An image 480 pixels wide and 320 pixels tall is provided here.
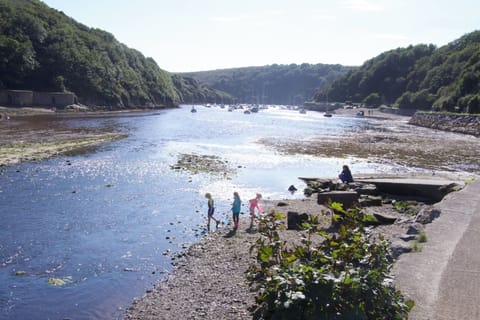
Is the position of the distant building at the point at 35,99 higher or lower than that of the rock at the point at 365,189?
higher

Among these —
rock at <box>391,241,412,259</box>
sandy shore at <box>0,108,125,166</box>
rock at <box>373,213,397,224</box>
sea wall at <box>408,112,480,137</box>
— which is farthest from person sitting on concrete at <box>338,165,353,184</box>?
sea wall at <box>408,112,480,137</box>

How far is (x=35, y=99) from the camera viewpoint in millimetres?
115688

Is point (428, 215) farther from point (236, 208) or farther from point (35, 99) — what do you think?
point (35, 99)

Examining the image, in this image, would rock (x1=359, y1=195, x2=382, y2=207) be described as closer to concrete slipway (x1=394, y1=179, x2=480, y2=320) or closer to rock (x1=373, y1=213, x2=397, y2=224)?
rock (x1=373, y1=213, x2=397, y2=224)

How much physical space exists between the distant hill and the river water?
86.9 meters

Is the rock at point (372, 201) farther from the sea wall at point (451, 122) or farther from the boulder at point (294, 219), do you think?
the sea wall at point (451, 122)

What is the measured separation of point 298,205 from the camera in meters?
25.5

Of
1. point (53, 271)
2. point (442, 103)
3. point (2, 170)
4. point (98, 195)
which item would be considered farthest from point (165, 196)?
point (442, 103)

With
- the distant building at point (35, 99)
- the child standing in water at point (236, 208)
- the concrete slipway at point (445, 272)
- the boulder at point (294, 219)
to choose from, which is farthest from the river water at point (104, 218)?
the distant building at point (35, 99)

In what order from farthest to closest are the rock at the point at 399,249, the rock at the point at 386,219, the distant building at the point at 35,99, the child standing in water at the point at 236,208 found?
1. the distant building at the point at 35,99
2. the rock at the point at 386,219
3. the child standing in water at the point at 236,208
4. the rock at the point at 399,249

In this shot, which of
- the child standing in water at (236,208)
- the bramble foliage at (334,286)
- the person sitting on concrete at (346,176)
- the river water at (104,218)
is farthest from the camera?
the person sitting on concrete at (346,176)

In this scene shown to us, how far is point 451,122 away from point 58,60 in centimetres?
10952

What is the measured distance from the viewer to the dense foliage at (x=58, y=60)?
11600 centimetres

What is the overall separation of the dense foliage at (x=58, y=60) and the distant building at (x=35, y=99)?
3416 millimetres
